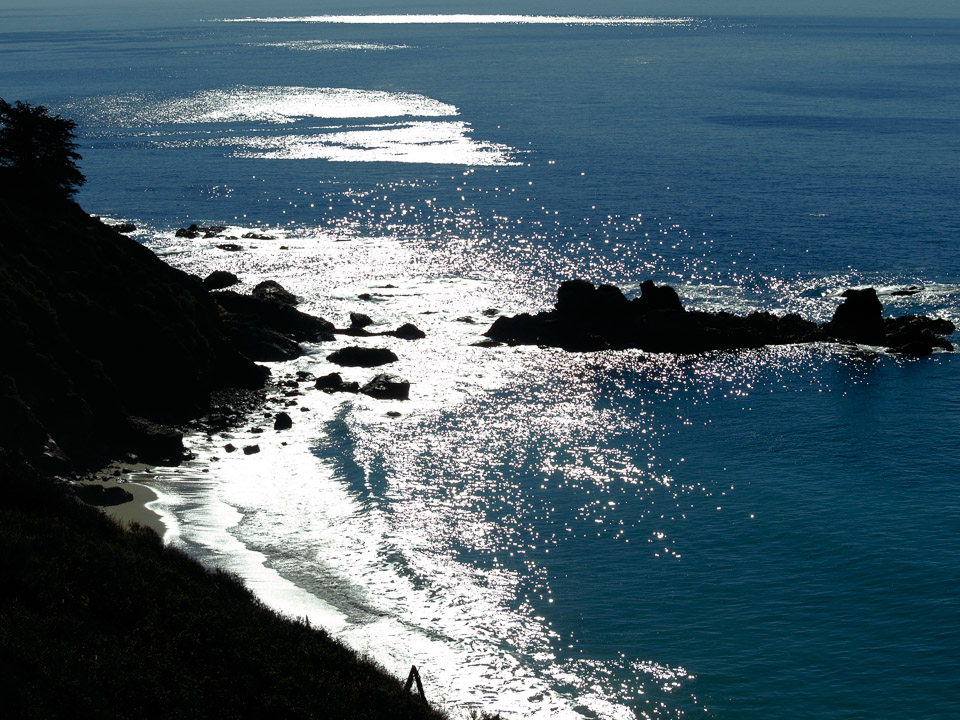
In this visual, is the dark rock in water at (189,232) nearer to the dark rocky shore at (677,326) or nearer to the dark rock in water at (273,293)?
the dark rock in water at (273,293)

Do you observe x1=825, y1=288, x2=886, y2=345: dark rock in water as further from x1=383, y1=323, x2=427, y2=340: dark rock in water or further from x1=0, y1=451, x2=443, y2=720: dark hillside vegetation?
x1=0, y1=451, x2=443, y2=720: dark hillside vegetation

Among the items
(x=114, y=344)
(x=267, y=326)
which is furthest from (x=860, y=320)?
(x=114, y=344)

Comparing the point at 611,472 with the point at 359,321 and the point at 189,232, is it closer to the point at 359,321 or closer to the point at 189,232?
the point at 359,321

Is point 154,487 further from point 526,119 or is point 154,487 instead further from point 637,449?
point 526,119

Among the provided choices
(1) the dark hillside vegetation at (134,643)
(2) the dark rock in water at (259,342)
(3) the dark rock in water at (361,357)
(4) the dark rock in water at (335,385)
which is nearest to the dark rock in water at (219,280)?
(2) the dark rock in water at (259,342)

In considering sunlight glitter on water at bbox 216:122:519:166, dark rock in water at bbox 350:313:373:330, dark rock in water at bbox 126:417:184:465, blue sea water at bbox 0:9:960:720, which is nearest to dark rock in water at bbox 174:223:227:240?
blue sea water at bbox 0:9:960:720

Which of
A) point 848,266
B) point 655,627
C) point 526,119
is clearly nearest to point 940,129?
point 526,119

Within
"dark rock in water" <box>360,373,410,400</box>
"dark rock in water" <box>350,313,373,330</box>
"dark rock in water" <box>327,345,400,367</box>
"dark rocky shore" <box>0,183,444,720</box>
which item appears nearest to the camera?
"dark rocky shore" <box>0,183,444,720</box>
